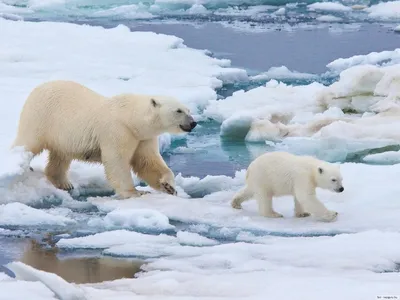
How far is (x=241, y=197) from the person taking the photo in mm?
5941

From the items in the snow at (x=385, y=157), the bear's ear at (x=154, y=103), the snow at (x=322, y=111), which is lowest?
the snow at (x=322, y=111)

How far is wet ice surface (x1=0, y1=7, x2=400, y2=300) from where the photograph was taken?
4152 millimetres

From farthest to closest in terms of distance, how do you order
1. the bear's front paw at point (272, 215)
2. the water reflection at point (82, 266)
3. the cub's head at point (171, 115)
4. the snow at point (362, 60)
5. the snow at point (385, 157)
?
the snow at point (362, 60) < the snow at point (385, 157) < the cub's head at point (171, 115) < the bear's front paw at point (272, 215) < the water reflection at point (82, 266)

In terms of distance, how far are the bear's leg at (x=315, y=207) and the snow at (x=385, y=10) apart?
53.0 feet

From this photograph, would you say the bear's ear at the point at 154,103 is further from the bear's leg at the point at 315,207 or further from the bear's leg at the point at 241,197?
the bear's leg at the point at 315,207

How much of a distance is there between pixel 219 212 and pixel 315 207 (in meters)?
0.68

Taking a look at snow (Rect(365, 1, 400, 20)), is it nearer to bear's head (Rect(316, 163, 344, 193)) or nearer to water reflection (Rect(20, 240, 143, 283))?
bear's head (Rect(316, 163, 344, 193))

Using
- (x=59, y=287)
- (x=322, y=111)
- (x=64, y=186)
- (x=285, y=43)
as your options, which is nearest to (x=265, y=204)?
(x=64, y=186)

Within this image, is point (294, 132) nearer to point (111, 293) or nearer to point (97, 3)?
point (111, 293)

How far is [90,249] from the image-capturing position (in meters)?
5.13

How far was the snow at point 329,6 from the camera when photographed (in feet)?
→ 73.7

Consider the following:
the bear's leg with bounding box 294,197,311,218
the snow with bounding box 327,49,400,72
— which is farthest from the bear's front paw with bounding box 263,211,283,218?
the snow with bounding box 327,49,400,72

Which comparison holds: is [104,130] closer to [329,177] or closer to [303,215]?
[303,215]

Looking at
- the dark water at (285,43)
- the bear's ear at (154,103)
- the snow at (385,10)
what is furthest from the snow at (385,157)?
the snow at (385,10)
